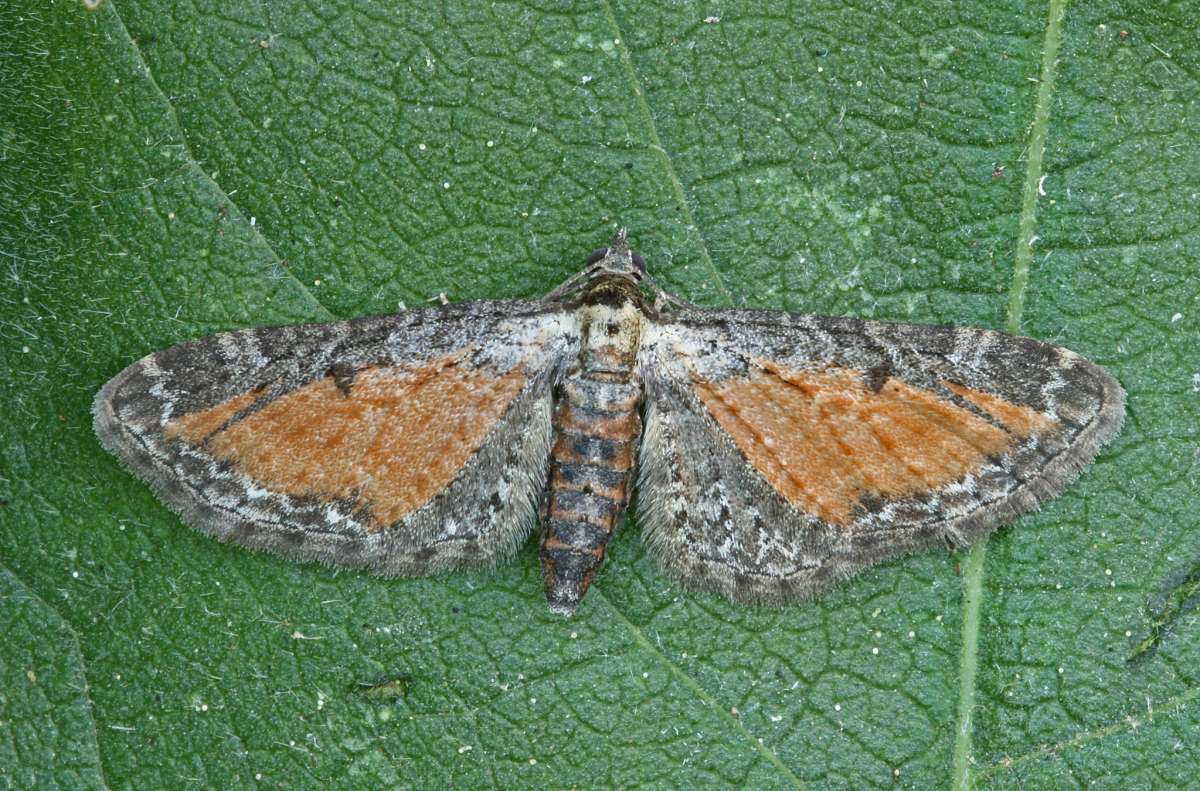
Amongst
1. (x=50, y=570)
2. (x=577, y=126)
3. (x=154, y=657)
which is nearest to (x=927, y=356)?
(x=577, y=126)

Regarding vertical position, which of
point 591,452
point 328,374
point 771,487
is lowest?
point 771,487

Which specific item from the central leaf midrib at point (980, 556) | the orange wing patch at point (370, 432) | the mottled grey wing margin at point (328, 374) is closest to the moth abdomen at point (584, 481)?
the mottled grey wing margin at point (328, 374)

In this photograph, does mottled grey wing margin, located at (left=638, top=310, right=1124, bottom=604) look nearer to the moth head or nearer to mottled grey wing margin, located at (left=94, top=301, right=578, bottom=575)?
the moth head

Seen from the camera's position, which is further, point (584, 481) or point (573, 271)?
point (573, 271)

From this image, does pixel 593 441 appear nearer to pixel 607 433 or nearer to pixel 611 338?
pixel 607 433

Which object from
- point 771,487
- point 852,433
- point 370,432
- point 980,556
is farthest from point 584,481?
point 980,556

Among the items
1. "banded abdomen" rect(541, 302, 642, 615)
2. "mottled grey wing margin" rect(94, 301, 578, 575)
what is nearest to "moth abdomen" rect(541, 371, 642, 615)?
"banded abdomen" rect(541, 302, 642, 615)
